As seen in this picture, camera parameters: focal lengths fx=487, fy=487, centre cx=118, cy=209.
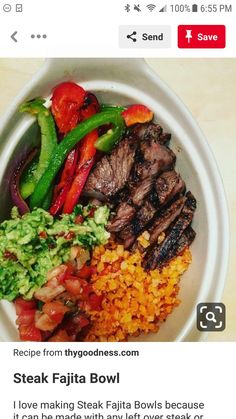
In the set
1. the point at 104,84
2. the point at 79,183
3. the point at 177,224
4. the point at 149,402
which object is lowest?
the point at 149,402

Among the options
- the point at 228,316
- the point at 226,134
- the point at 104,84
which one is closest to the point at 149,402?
the point at 228,316

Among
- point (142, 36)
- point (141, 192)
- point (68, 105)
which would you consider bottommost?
point (141, 192)

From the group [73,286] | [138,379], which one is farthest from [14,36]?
[138,379]

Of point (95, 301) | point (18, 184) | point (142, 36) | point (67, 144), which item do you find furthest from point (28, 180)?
point (142, 36)

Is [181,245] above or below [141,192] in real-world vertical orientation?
below

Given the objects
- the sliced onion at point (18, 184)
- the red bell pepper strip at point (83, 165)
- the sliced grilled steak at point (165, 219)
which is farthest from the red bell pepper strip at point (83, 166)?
the sliced grilled steak at point (165, 219)

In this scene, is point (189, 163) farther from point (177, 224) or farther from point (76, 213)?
point (76, 213)

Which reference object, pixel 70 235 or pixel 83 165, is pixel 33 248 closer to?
pixel 70 235
